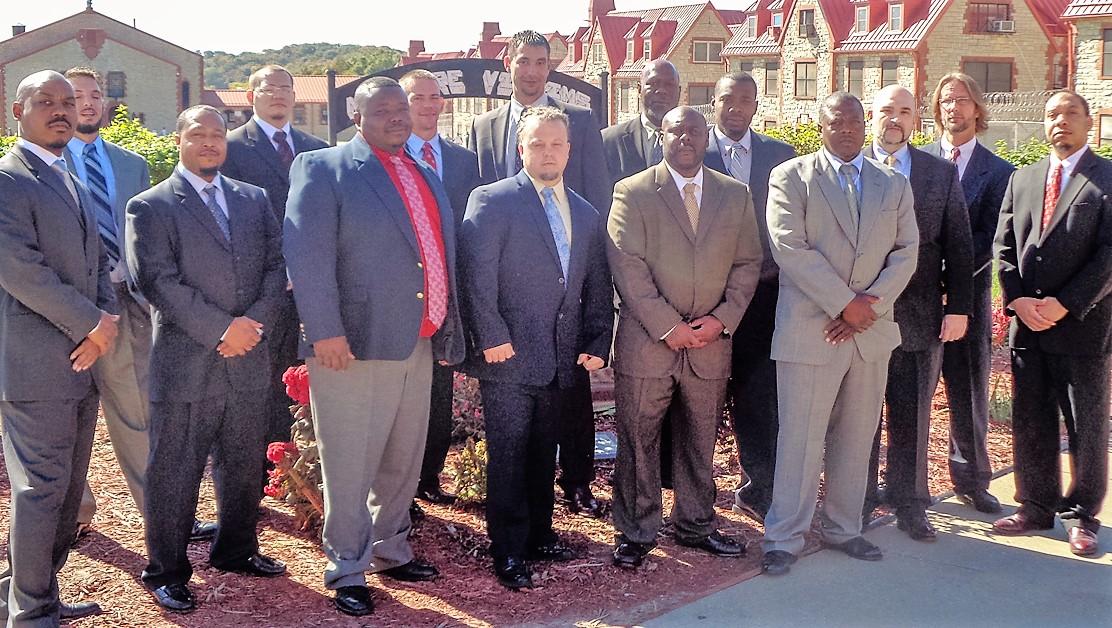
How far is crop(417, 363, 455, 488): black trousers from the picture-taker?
646 centimetres

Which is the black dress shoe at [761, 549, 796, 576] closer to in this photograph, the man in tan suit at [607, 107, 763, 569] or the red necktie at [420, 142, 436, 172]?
the man in tan suit at [607, 107, 763, 569]

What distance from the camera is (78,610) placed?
491 centimetres

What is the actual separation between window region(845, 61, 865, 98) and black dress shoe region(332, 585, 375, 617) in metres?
39.9

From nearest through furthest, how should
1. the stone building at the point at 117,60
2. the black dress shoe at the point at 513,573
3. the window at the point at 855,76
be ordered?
the black dress shoe at the point at 513,573, the window at the point at 855,76, the stone building at the point at 117,60

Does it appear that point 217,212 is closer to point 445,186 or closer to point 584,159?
point 445,186

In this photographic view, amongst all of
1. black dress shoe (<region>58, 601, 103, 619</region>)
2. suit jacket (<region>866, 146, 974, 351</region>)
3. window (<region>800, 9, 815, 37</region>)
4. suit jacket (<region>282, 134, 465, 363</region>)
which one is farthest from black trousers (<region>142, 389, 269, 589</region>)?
window (<region>800, 9, 815, 37</region>)

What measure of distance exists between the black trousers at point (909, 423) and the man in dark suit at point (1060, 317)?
50 centimetres

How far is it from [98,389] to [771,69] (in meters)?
43.8

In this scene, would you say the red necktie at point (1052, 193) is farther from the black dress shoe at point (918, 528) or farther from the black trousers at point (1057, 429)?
the black dress shoe at point (918, 528)

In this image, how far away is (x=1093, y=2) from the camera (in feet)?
108

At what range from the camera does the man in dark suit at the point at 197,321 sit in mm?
4898

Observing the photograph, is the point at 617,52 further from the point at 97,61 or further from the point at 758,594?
the point at 758,594

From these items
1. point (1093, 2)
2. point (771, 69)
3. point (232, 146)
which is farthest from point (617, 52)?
point (232, 146)

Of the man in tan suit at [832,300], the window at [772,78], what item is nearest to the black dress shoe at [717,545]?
the man in tan suit at [832,300]
